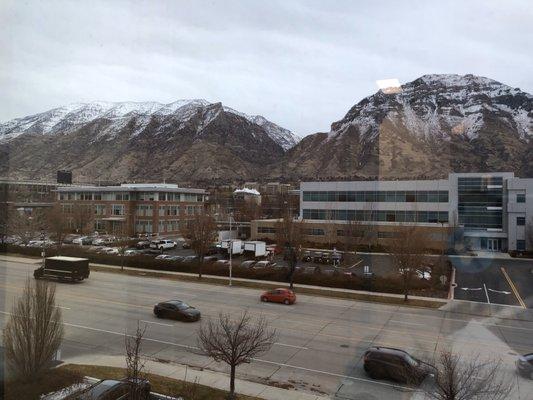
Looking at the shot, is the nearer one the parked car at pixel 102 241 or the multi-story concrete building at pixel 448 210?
the multi-story concrete building at pixel 448 210

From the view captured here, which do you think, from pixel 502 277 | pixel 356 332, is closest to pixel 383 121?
pixel 502 277

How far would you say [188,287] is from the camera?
795 inches

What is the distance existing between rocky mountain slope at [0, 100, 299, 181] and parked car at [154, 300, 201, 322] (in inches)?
2271

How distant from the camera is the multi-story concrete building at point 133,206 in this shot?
142 feet

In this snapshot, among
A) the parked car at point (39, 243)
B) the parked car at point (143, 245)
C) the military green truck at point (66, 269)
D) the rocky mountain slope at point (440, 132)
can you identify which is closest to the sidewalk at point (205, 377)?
the military green truck at point (66, 269)

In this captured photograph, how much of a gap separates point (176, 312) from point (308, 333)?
4077 millimetres

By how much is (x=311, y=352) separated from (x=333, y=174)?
77023mm

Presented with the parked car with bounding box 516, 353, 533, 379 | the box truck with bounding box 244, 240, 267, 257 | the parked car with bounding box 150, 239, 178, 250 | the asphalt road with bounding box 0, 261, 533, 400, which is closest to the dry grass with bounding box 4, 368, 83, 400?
the asphalt road with bounding box 0, 261, 533, 400

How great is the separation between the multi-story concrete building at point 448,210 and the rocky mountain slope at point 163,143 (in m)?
45.9

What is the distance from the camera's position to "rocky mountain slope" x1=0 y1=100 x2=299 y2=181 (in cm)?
8300

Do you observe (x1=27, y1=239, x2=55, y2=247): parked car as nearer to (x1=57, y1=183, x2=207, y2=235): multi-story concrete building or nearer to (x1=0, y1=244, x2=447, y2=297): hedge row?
(x1=0, y1=244, x2=447, y2=297): hedge row

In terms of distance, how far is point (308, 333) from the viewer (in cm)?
1264

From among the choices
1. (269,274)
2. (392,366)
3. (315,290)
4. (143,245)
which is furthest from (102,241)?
(392,366)

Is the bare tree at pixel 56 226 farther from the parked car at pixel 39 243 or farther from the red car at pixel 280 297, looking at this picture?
the red car at pixel 280 297
